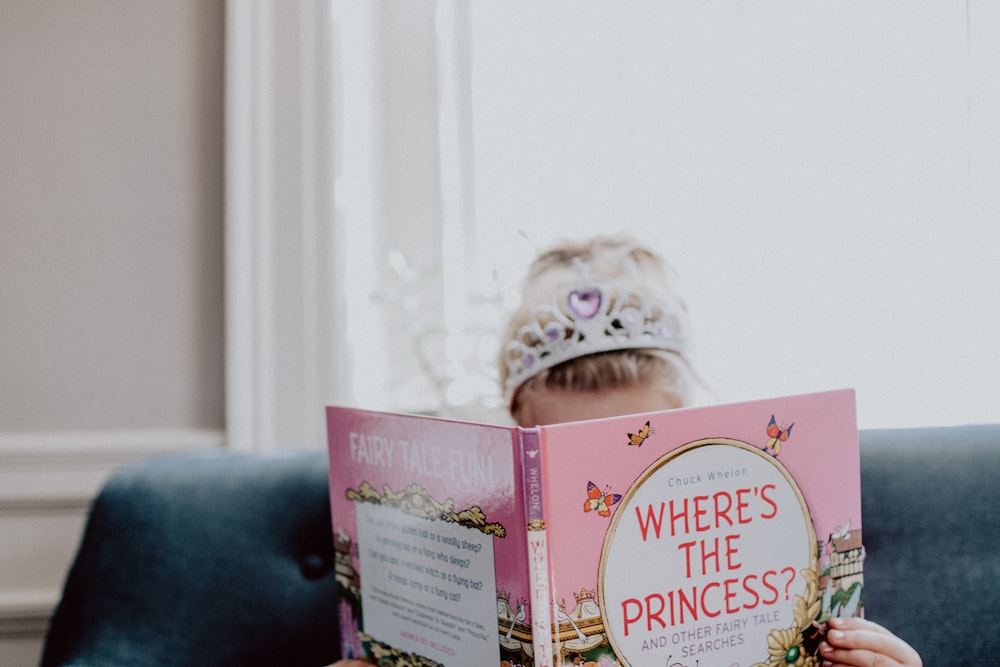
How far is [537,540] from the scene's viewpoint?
0.55m

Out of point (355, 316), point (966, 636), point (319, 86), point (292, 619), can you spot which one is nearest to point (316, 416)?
point (355, 316)

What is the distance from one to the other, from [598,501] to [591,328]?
36 cm

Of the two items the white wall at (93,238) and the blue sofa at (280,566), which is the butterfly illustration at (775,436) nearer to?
the blue sofa at (280,566)

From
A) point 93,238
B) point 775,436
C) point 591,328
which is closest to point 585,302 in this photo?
point 591,328

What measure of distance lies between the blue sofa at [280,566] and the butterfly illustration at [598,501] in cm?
49

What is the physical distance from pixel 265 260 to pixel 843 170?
1.08 metres

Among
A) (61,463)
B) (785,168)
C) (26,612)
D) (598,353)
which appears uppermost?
(785,168)

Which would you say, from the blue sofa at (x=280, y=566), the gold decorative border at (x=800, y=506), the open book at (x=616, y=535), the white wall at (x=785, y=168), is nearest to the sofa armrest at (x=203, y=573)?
the blue sofa at (x=280, y=566)

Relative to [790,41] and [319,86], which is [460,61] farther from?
[790,41]

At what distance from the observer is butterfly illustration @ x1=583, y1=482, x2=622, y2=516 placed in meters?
0.57

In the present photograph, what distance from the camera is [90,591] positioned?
0.86 m

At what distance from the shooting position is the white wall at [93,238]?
4.07 feet

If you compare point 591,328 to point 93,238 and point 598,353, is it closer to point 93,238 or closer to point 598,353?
point 598,353

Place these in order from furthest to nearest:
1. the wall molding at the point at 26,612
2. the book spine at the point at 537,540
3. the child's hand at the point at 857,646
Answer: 1. the wall molding at the point at 26,612
2. the child's hand at the point at 857,646
3. the book spine at the point at 537,540
